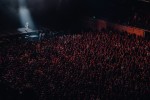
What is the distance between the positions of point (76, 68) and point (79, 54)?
258cm

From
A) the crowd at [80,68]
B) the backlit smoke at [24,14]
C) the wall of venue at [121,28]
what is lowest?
the crowd at [80,68]

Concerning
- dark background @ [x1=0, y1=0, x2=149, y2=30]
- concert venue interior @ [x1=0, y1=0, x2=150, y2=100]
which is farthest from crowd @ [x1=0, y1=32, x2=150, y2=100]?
dark background @ [x1=0, y1=0, x2=149, y2=30]

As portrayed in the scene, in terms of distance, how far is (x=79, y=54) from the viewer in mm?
20391

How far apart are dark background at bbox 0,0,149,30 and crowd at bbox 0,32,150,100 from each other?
31.5ft

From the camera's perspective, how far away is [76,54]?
66.4 feet

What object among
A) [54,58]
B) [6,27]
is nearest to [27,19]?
[6,27]

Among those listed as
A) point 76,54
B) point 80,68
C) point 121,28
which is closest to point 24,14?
point 121,28

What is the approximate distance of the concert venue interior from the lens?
49.5 feet

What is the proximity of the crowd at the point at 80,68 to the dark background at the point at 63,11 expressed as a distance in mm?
9600

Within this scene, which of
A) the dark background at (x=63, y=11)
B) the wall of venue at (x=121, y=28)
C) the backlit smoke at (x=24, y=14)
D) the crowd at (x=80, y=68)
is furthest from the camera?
the backlit smoke at (x=24, y=14)

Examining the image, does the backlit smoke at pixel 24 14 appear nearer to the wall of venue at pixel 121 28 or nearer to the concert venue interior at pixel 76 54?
the concert venue interior at pixel 76 54

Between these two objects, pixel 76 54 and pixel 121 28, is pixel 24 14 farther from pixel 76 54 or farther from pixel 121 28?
pixel 76 54

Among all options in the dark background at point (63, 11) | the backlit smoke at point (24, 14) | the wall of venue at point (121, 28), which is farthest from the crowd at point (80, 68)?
the backlit smoke at point (24, 14)

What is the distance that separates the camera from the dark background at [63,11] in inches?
1299
